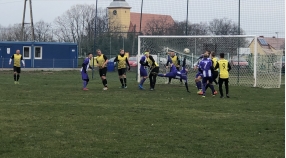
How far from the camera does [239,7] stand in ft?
88.1

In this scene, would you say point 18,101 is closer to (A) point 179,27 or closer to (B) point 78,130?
(B) point 78,130

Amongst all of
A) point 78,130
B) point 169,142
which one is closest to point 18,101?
point 78,130

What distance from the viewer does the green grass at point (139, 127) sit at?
28.1 ft

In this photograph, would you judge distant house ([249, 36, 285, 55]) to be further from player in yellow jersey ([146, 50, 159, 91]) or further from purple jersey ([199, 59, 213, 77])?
purple jersey ([199, 59, 213, 77])

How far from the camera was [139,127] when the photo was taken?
35.9 ft

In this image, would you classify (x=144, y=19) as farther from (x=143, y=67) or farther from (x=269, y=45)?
(x=143, y=67)

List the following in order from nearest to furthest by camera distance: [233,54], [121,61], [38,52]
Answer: [121,61] → [233,54] → [38,52]

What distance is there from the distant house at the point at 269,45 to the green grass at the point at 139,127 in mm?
10512

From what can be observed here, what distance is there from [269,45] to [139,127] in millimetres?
20502

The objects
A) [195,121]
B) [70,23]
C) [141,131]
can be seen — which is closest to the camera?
[141,131]

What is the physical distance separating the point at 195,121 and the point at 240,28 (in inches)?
618

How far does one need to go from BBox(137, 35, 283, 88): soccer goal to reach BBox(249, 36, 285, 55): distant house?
0.12 metres

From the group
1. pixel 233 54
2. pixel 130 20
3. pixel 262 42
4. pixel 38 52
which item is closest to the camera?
pixel 233 54

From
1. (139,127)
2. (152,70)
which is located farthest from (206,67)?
(139,127)
